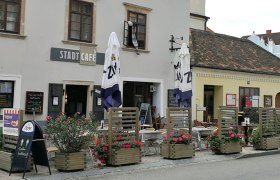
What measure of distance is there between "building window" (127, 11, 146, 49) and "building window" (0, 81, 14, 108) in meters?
5.56

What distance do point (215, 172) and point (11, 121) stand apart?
516 cm

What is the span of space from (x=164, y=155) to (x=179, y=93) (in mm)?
4247

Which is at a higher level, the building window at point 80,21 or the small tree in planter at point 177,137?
the building window at point 80,21

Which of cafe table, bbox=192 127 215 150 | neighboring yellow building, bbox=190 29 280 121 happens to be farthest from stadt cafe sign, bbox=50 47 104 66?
A: neighboring yellow building, bbox=190 29 280 121

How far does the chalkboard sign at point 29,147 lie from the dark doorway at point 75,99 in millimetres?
7465

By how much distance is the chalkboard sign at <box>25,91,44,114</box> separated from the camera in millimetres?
15391

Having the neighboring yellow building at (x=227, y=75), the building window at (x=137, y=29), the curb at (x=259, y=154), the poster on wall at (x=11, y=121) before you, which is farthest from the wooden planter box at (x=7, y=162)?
the neighboring yellow building at (x=227, y=75)

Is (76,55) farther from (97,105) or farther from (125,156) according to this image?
(125,156)

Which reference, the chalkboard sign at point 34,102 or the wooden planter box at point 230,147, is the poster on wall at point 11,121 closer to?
the chalkboard sign at point 34,102

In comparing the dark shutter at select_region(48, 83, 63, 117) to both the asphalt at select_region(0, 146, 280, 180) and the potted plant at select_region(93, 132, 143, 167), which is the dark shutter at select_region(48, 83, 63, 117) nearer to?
the asphalt at select_region(0, 146, 280, 180)

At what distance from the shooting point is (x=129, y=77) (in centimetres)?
1830

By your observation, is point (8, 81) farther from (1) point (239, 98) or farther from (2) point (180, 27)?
(1) point (239, 98)

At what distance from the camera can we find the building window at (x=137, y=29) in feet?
59.8

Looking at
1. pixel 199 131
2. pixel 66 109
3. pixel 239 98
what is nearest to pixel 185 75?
pixel 199 131
